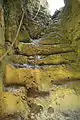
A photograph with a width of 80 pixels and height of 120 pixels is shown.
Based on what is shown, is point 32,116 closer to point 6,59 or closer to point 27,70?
point 27,70

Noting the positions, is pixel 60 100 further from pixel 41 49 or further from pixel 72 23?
pixel 72 23

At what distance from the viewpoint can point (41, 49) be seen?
4422 mm

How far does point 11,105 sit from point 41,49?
126 centimetres

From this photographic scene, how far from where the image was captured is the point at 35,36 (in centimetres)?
537

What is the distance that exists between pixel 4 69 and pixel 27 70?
373 millimetres

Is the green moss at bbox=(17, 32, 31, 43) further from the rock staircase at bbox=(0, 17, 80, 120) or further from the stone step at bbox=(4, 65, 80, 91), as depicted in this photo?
the stone step at bbox=(4, 65, 80, 91)

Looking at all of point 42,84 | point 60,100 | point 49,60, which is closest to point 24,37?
point 49,60

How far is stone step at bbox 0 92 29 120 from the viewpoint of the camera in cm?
356

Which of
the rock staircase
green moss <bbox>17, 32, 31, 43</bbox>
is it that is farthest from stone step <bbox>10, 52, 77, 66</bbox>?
green moss <bbox>17, 32, 31, 43</bbox>

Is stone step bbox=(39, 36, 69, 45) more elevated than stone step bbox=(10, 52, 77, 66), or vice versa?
stone step bbox=(39, 36, 69, 45)

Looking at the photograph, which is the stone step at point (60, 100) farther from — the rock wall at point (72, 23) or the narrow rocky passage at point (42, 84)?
the rock wall at point (72, 23)

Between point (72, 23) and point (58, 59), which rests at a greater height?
point (72, 23)

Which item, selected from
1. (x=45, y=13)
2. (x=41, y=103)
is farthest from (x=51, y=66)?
(x=45, y=13)

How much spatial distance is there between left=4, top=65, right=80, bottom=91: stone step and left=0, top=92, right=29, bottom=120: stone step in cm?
29
